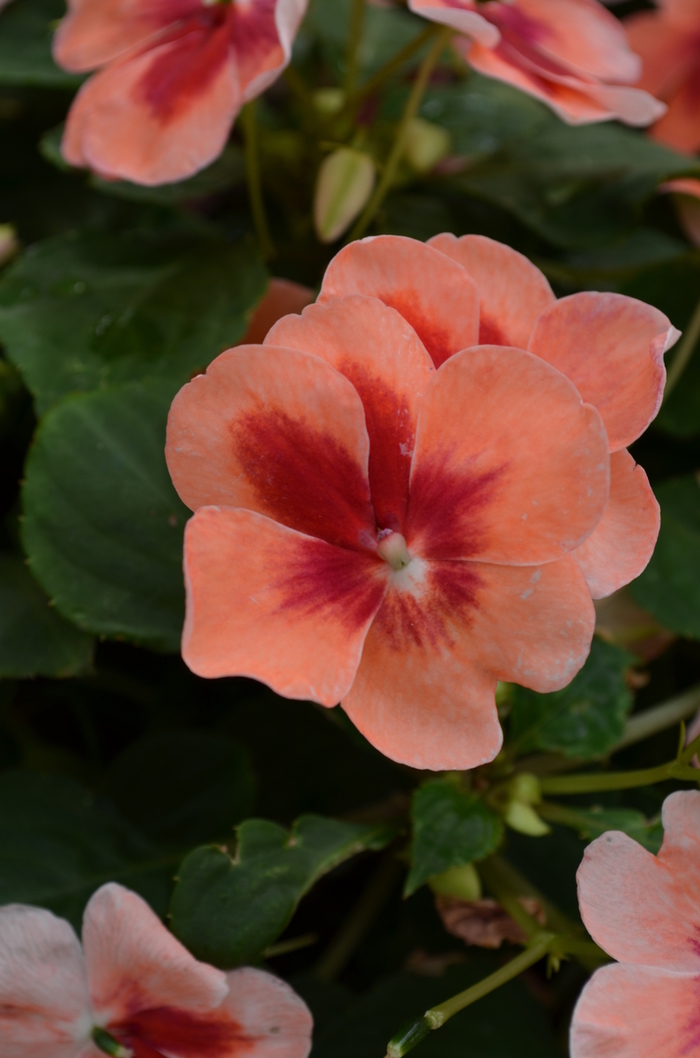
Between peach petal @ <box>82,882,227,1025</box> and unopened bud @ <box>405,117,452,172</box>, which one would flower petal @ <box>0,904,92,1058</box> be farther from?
unopened bud @ <box>405,117,452,172</box>

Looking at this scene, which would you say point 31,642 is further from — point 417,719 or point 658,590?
point 658,590

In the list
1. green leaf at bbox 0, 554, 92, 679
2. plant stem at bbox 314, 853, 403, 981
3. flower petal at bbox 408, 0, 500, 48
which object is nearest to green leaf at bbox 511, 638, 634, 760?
plant stem at bbox 314, 853, 403, 981

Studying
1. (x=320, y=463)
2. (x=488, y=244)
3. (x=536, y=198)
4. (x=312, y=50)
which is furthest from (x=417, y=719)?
(x=312, y=50)

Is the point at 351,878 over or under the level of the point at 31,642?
under

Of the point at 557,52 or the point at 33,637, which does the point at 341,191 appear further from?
the point at 33,637

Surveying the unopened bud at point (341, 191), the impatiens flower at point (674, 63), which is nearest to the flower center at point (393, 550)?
the unopened bud at point (341, 191)

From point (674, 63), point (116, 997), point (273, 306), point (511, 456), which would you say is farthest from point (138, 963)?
point (674, 63)

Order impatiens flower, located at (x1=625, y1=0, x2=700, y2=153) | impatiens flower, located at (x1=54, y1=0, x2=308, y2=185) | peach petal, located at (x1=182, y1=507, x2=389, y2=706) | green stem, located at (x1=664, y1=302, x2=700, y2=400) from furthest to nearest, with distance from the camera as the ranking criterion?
impatiens flower, located at (x1=625, y1=0, x2=700, y2=153), green stem, located at (x1=664, y1=302, x2=700, y2=400), impatiens flower, located at (x1=54, y1=0, x2=308, y2=185), peach petal, located at (x1=182, y1=507, x2=389, y2=706)

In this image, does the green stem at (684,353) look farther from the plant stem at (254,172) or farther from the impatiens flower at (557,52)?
the plant stem at (254,172)
